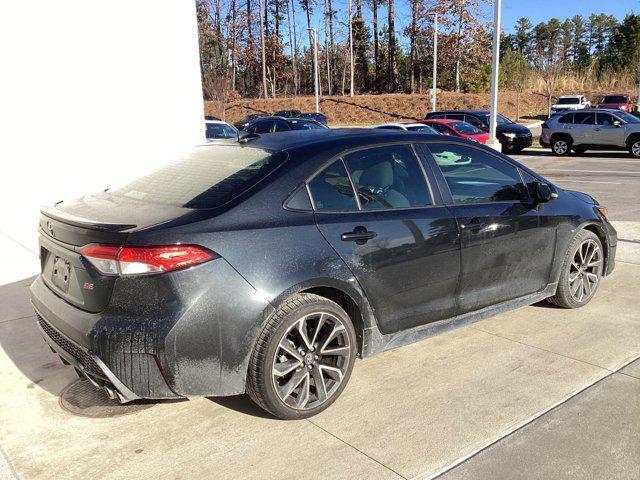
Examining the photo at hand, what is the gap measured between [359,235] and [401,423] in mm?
1081

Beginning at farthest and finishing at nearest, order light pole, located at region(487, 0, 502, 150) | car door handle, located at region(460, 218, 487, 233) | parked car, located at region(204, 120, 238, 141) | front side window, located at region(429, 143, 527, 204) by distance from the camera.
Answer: parked car, located at region(204, 120, 238, 141), light pole, located at region(487, 0, 502, 150), front side window, located at region(429, 143, 527, 204), car door handle, located at region(460, 218, 487, 233)

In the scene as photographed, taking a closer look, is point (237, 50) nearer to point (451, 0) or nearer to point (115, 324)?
point (451, 0)

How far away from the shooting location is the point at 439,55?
55250mm

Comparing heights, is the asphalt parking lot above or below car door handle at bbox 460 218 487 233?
below

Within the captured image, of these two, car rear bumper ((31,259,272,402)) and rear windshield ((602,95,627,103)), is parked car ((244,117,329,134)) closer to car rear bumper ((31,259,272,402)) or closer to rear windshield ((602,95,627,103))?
car rear bumper ((31,259,272,402))

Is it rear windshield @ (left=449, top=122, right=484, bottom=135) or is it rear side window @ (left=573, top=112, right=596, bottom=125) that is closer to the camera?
rear windshield @ (left=449, top=122, right=484, bottom=135)

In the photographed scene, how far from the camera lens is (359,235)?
11.4 feet

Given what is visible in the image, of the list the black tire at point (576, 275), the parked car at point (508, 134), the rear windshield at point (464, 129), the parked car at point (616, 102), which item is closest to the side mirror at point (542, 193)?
the black tire at point (576, 275)

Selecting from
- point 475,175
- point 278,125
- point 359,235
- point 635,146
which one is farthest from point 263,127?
point 359,235

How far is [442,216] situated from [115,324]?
213cm

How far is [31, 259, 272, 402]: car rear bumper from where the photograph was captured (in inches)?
114

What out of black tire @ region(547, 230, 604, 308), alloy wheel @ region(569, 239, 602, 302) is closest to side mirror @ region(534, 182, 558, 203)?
black tire @ region(547, 230, 604, 308)

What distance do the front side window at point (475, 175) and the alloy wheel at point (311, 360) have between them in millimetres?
1332

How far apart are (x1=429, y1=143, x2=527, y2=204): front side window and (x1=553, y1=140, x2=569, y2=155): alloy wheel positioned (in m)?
18.5
